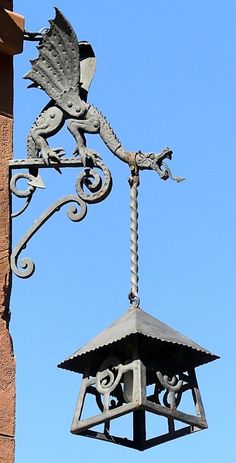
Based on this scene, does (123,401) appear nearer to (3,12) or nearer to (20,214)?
(20,214)

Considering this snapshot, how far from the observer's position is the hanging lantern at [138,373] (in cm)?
978

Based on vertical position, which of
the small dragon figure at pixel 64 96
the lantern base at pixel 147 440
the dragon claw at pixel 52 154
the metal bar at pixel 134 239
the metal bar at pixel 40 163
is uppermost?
the small dragon figure at pixel 64 96

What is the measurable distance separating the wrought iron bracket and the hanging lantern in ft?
1.91

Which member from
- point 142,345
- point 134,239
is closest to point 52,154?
point 134,239

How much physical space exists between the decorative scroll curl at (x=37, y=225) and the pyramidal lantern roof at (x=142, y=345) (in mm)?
498

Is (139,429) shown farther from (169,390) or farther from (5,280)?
(5,280)

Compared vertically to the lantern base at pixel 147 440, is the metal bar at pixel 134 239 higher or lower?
higher

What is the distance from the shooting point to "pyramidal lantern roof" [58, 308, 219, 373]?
9.81m

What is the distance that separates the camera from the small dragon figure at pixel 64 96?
10562mm

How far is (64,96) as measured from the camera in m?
10.7

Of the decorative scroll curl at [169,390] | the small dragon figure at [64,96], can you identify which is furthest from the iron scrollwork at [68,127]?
the decorative scroll curl at [169,390]

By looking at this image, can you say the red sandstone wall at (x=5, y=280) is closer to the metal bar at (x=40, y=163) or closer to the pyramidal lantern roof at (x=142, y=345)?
the metal bar at (x=40, y=163)

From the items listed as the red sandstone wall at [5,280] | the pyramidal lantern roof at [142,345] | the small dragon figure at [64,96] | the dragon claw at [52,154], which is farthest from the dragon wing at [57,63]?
the pyramidal lantern roof at [142,345]

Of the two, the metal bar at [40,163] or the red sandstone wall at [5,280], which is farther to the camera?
the metal bar at [40,163]
